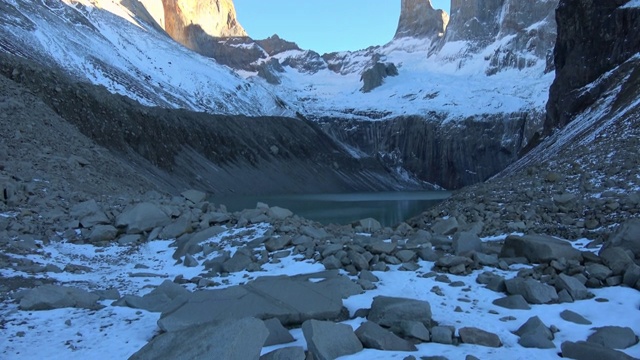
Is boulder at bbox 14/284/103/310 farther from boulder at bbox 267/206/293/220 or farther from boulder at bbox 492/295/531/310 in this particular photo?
boulder at bbox 267/206/293/220

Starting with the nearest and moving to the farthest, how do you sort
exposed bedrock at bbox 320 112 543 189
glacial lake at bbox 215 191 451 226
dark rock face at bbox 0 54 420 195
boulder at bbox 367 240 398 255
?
boulder at bbox 367 240 398 255 → glacial lake at bbox 215 191 451 226 → dark rock face at bbox 0 54 420 195 → exposed bedrock at bbox 320 112 543 189

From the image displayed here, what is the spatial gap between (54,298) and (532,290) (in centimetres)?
781

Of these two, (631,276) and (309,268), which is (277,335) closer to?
(309,268)

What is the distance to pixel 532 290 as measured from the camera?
8281 mm

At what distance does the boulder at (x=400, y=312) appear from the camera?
24.1 ft

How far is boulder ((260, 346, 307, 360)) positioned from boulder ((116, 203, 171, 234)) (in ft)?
37.8

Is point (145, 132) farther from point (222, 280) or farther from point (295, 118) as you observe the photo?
point (222, 280)

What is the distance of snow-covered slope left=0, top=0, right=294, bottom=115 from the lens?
82188 millimetres

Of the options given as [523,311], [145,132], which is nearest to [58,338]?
[523,311]

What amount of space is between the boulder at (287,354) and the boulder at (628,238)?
727 cm

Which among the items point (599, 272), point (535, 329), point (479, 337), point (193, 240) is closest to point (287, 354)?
point (479, 337)

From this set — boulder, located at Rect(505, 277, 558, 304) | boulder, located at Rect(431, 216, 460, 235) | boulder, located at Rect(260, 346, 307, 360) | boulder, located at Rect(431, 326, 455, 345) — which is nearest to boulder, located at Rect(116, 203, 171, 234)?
boulder, located at Rect(431, 216, 460, 235)

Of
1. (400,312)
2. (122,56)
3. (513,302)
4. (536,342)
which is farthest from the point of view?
(122,56)

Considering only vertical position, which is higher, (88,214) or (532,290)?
(532,290)
